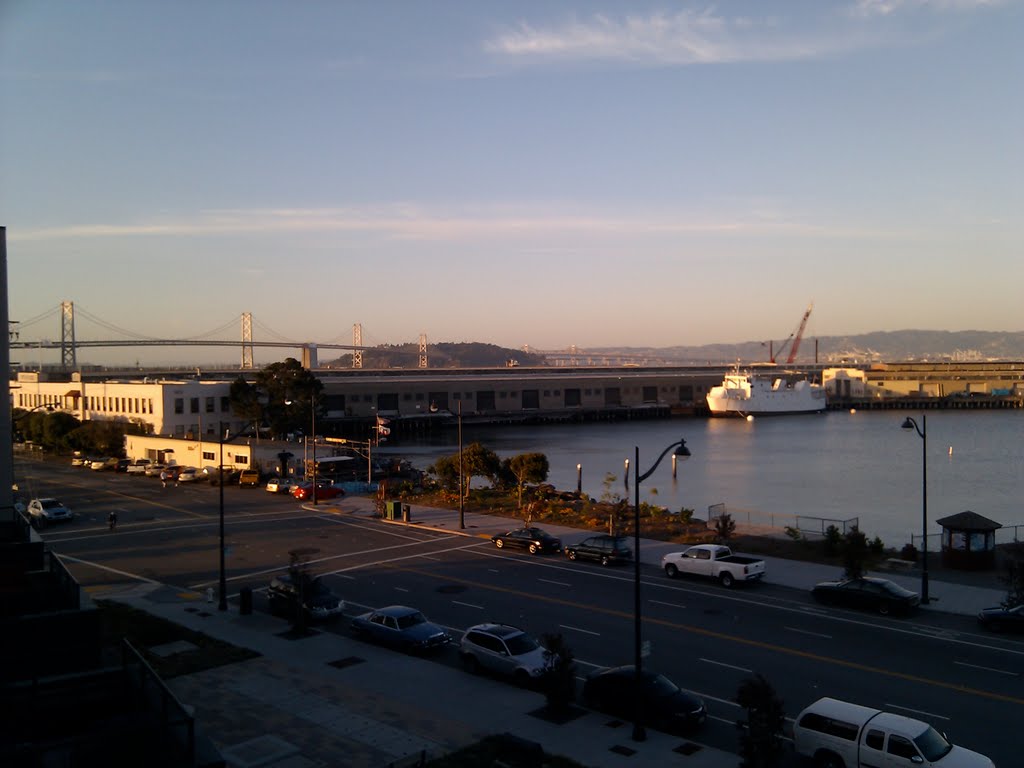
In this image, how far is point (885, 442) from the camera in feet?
246

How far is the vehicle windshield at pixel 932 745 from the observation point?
8.88 metres

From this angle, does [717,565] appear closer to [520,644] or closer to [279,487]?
[520,644]

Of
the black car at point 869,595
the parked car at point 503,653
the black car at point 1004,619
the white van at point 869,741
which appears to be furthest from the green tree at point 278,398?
the white van at point 869,741

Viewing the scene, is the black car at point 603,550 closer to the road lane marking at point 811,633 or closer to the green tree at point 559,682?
the road lane marking at point 811,633

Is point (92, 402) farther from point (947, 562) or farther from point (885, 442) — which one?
point (885, 442)

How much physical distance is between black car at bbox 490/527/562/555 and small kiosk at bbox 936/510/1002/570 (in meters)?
9.45

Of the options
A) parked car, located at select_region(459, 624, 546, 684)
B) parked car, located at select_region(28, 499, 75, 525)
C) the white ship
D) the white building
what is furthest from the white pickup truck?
the white ship

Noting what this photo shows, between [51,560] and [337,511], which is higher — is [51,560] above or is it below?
above

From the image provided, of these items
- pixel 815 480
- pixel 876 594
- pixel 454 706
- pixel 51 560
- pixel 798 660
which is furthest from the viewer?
pixel 815 480

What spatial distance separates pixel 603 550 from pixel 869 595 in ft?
21.6

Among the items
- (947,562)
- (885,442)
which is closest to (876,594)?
(947,562)

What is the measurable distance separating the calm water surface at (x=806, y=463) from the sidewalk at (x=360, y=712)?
13.4 meters

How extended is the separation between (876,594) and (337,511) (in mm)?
19426

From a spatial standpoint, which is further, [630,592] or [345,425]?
[345,425]
